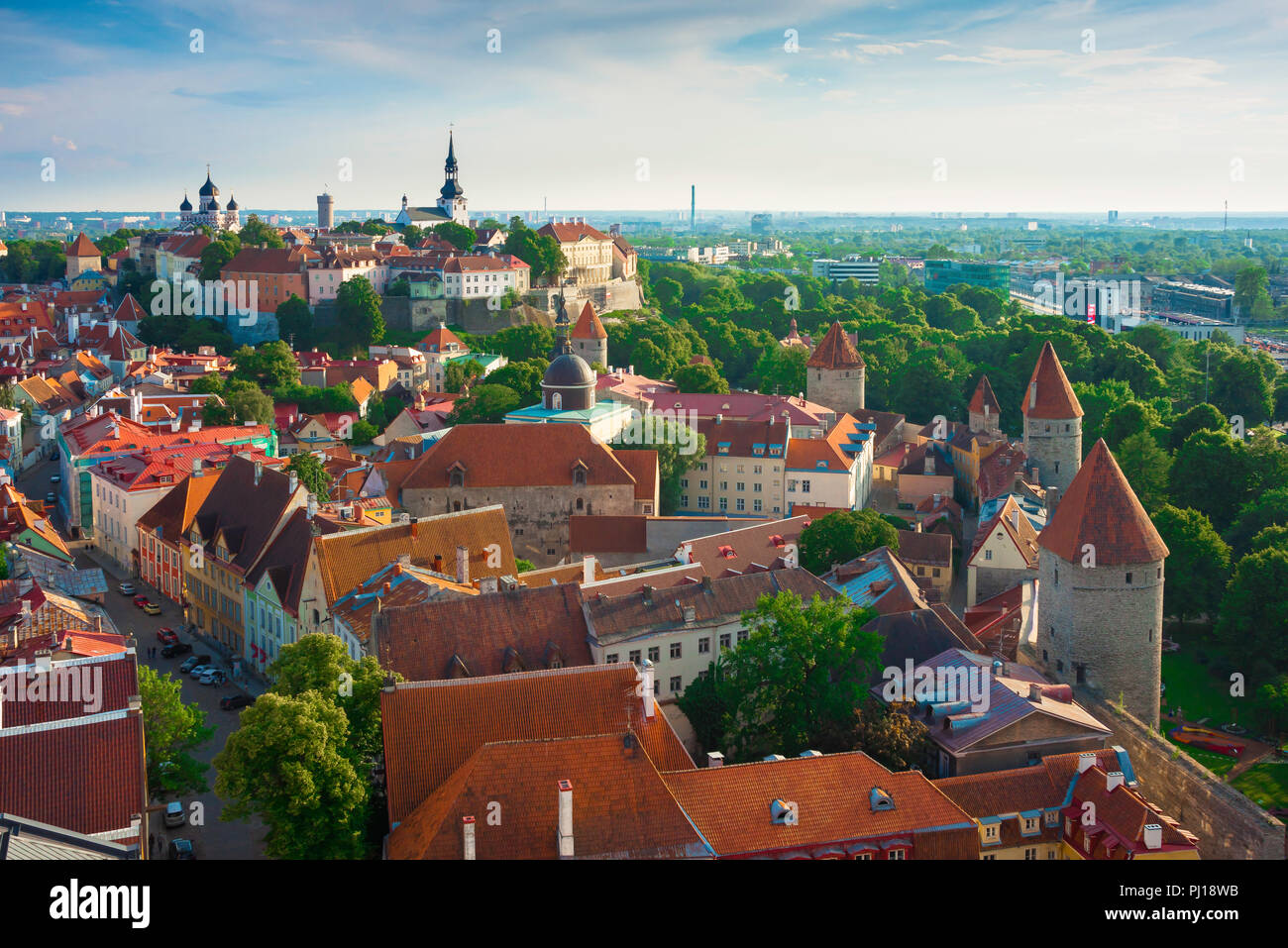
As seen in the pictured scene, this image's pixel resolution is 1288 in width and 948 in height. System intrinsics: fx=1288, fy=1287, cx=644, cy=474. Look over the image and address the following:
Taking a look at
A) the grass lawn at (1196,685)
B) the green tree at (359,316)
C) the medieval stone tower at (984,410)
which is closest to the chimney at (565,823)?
the grass lawn at (1196,685)

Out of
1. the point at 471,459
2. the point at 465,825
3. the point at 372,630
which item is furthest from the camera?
the point at 471,459

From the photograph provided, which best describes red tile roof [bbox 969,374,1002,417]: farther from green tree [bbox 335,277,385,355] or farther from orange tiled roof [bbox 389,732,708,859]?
orange tiled roof [bbox 389,732,708,859]

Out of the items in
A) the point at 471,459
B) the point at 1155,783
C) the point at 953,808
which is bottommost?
the point at 1155,783

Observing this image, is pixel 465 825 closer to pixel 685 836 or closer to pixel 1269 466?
pixel 685 836

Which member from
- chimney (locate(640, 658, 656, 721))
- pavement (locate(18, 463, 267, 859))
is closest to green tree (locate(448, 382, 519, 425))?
pavement (locate(18, 463, 267, 859))

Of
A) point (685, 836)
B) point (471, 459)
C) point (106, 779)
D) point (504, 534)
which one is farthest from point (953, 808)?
point (471, 459)

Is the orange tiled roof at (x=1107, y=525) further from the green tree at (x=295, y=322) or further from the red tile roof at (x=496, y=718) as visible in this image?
the green tree at (x=295, y=322)
